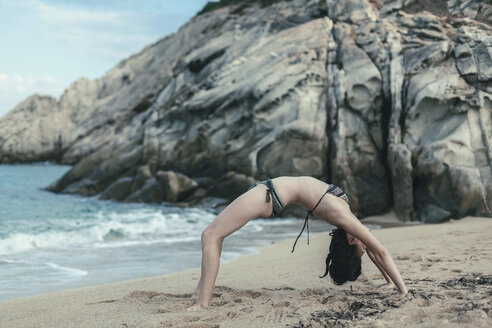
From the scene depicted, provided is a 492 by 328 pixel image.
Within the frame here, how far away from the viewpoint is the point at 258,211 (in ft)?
13.8

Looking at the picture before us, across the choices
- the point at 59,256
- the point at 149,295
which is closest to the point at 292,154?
the point at 59,256

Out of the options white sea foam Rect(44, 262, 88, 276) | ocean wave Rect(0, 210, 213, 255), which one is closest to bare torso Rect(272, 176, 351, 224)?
white sea foam Rect(44, 262, 88, 276)

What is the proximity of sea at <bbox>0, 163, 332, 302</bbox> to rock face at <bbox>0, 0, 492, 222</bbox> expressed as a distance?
1.87 m

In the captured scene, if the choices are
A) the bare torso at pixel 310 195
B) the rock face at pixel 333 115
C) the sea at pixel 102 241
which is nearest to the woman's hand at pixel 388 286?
the bare torso at pixel 310 195

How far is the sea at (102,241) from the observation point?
6.87 m

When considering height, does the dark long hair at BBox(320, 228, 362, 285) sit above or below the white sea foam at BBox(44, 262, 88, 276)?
above

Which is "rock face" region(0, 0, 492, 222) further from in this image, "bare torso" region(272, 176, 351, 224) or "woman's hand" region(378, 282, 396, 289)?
"bare torso" region(272, 176, 351, 224)

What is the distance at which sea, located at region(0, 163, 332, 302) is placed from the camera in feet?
22.5

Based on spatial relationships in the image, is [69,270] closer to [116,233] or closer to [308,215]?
[116,233]

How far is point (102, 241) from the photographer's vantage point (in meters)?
10.4

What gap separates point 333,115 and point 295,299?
10.8 meters

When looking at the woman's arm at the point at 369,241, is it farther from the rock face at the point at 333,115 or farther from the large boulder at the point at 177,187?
the large boulder at the point at 177,187

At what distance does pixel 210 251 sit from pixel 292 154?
418 inches

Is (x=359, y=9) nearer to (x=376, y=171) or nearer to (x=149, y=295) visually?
(x=376, y=171)
